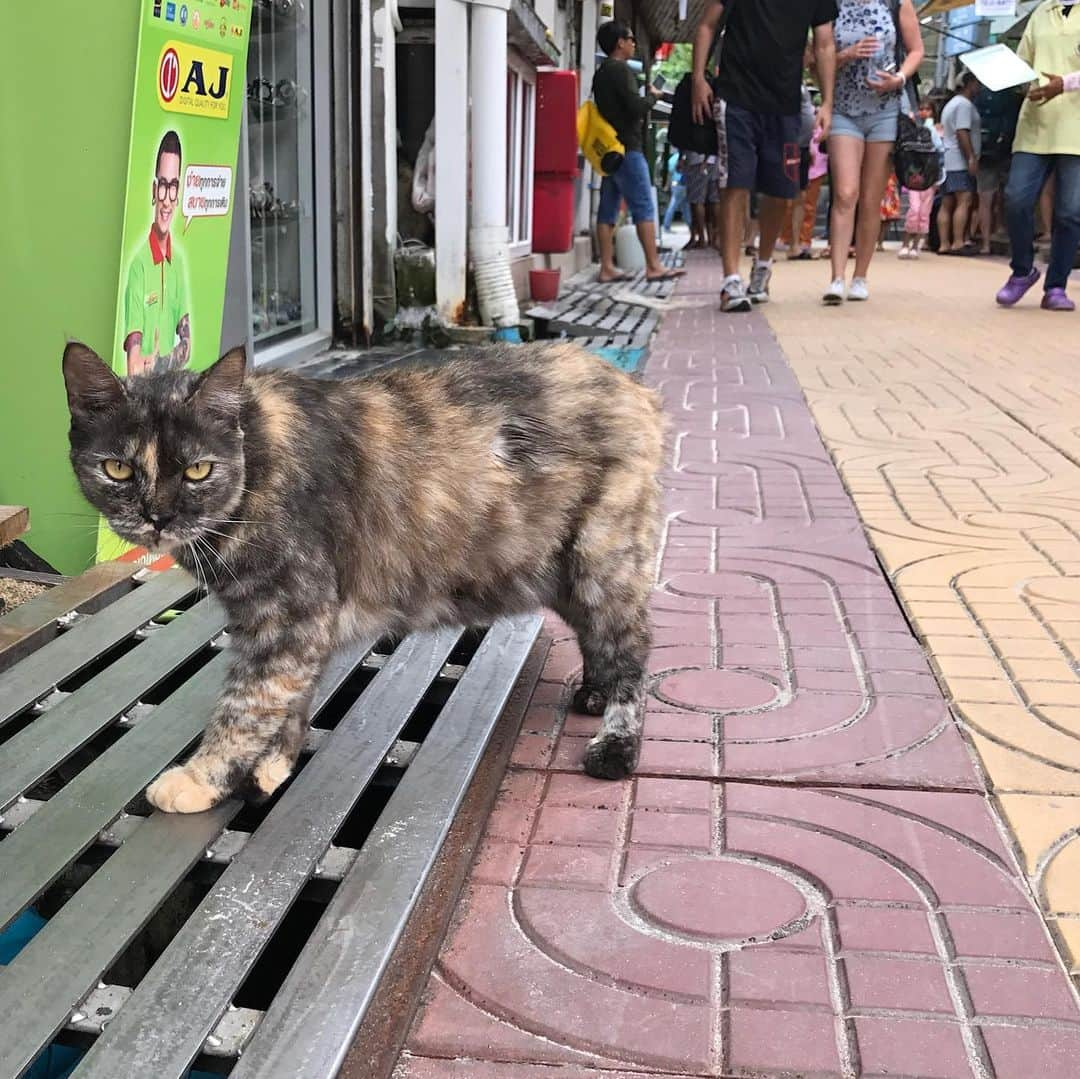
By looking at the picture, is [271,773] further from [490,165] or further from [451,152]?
[490,165]

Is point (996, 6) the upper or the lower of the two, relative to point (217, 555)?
upper

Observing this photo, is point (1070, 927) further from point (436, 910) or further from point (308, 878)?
point (308, 878)

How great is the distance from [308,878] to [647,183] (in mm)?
11095

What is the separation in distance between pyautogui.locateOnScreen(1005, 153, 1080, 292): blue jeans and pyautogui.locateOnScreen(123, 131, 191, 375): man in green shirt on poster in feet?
25.1

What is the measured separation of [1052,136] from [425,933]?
8.89 metres

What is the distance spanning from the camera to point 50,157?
3125 millimetres

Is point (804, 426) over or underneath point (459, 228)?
underneath

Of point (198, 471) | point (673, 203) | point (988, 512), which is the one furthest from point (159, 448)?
point (673, 203)

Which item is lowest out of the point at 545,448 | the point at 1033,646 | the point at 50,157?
the point at 1033,646

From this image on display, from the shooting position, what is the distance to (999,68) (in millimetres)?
9523

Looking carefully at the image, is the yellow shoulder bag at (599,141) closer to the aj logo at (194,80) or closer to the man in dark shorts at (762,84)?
the man in dark shorts at (762,84)

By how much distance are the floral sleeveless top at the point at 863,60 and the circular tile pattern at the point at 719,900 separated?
7.90 metres

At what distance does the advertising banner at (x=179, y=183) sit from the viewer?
3.18 meters

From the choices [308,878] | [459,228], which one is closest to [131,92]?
[308,878]
